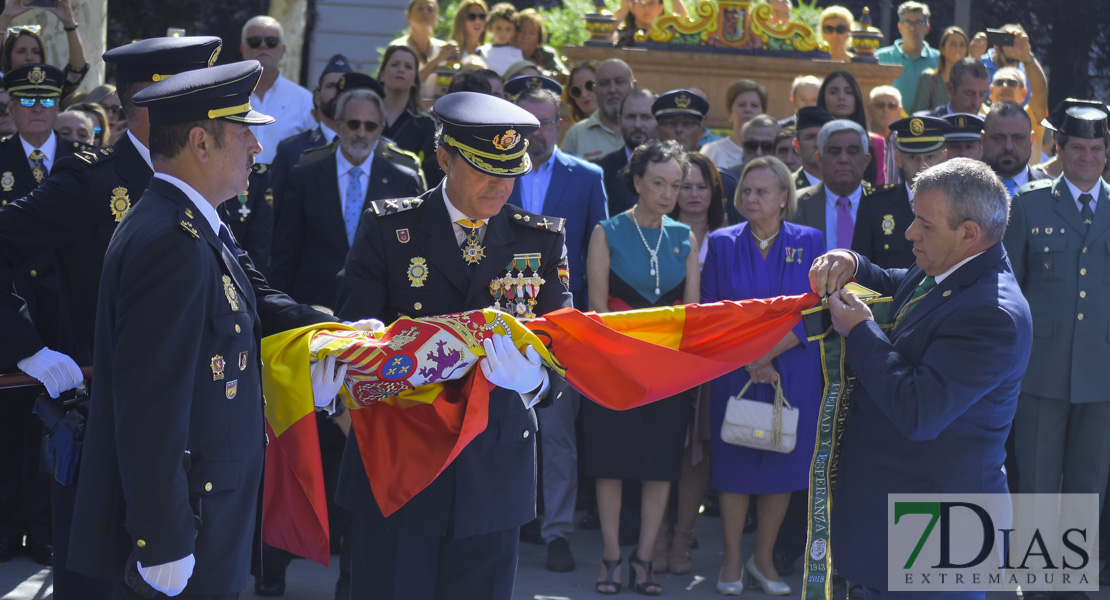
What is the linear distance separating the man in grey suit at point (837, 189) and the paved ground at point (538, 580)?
1.89m

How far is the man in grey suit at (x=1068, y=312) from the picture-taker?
5.98 metres

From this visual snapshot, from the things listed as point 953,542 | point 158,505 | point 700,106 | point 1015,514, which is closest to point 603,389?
point 953,542

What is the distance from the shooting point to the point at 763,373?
18.9 feet

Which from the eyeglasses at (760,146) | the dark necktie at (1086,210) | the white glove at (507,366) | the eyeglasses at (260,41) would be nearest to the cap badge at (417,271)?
the white glove at (507,366)

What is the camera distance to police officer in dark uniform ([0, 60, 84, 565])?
5953 mm

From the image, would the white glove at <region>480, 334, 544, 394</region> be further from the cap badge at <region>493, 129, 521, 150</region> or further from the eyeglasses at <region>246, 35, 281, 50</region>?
the eyeglasses at <region>246, 35, 281, 50</region>

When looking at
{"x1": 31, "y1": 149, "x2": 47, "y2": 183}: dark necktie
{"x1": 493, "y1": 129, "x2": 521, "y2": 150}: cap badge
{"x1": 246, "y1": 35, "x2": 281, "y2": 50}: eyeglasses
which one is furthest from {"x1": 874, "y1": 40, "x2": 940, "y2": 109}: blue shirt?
{"x1": 493, "y1": 129, "x2": 521, "y2": 150}: cap badge

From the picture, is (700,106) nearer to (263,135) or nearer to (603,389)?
(263,135)

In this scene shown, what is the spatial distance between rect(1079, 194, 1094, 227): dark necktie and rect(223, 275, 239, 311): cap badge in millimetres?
4638

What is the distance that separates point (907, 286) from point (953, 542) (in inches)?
33.4

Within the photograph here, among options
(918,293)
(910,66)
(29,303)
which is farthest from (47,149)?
(910,66)

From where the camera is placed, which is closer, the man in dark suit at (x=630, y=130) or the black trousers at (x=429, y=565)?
the black trousers at (x=429, y=565)

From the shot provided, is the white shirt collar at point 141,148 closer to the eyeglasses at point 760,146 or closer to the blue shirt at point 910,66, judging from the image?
the eyeglasses at point 760,146

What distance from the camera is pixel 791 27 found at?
10711 millimetres
